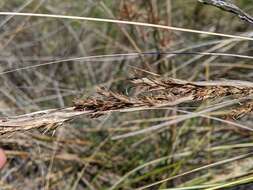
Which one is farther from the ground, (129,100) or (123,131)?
(129,100)

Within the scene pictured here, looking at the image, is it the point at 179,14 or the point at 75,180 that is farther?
the point at 179,14

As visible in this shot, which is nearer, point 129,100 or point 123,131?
point 129,100

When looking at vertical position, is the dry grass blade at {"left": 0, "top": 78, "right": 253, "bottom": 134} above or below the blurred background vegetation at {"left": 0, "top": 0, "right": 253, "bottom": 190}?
above

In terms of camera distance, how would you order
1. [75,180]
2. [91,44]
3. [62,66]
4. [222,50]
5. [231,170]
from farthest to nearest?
[91,44], [62,66], [222,50], [75,180], [231,170]

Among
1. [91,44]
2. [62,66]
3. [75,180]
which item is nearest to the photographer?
[75,180]

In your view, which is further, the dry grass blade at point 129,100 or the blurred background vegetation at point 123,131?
the blurred background vegetation at point 123,131

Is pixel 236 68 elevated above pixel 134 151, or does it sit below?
above

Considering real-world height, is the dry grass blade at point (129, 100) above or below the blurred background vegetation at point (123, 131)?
above

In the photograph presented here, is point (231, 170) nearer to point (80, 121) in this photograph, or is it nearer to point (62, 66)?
point (80, 121)

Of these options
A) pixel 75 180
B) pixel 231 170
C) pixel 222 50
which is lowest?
pixel 75 180

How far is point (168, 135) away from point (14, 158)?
369 mm

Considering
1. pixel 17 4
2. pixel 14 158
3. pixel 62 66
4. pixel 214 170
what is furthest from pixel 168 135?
pixel 17 4

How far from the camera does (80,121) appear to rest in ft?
4.55

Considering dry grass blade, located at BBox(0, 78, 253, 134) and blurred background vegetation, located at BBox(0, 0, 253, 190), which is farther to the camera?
blurred background vegetation, located at BBox(0, 0, 253, 190)
